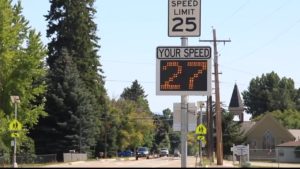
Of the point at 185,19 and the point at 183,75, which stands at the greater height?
the point at 185,19

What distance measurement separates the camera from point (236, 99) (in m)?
150

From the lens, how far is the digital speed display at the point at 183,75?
975 inches

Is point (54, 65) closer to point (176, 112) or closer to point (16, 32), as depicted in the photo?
point (16, 32)

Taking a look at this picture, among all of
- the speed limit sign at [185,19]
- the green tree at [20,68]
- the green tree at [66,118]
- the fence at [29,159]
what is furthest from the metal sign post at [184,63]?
the green tree at [66,118]

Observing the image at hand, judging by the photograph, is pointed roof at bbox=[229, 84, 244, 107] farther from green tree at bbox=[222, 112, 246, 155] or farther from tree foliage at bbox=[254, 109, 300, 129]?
green tree at bbox=[222, 112, 246, 155]

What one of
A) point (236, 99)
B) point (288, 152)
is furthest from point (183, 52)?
point (236, 99)

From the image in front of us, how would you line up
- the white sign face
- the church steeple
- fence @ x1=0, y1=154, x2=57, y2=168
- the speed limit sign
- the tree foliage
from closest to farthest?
1. the white sign face
2. the speed limit sign
3. fence @ x1=0, y1=154, x2=57, y2=168
4. the tree foliage
5. the church steeple

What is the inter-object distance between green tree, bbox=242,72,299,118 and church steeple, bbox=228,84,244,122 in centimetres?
3442

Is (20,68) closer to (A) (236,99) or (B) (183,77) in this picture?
(B) (183,77)

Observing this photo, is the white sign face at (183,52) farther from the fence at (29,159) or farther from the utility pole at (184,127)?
the fence at (29,159)

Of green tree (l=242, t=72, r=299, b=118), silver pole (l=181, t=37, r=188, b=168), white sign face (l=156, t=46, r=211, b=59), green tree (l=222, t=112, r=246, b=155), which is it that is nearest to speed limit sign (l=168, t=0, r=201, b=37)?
white sign face (l=156, t=46, r=211, b=59)

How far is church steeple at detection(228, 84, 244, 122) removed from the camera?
485 ft

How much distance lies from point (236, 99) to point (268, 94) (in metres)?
36.2

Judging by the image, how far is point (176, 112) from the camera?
2791cm
